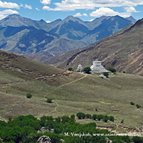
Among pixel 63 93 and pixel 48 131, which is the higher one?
pixel 63 93

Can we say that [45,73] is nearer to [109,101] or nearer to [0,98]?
[109,101]

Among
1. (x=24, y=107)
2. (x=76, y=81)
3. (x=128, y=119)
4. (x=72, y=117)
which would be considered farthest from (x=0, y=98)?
(x=76, y=81)

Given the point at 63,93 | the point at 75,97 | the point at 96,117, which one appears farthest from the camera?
the point at 63,93

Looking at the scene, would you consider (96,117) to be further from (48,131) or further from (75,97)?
(75,97)

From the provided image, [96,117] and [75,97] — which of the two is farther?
[75,97]

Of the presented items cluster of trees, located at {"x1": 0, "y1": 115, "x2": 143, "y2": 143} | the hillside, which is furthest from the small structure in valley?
the hillside

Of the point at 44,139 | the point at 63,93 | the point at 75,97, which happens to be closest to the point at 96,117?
the point at 44,139
